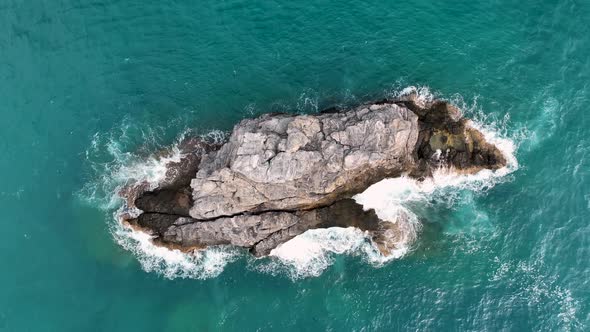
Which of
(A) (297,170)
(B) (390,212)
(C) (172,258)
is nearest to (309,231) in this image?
(B) (390,212)

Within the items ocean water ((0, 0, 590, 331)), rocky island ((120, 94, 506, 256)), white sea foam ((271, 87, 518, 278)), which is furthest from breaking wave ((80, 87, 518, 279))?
rocky island ((120, 94, 506, 256))

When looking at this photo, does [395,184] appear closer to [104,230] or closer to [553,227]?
[553,227]

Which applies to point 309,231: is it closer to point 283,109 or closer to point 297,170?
point 297,170

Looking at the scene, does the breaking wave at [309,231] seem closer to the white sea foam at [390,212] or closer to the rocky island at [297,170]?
the white sea foam at [390,212]

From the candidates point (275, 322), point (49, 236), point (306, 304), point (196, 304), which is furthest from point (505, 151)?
point (49, 236)

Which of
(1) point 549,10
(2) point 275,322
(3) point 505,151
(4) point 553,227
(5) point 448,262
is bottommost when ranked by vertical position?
(2) point 275,322

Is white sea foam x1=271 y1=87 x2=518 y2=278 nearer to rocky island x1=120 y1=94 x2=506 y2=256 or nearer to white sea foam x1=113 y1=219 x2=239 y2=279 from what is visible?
rocky island x1=120 y1=94 x2=506 y2=256

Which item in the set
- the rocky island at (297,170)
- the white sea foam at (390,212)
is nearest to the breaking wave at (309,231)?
the white sea foam at (390,212)
